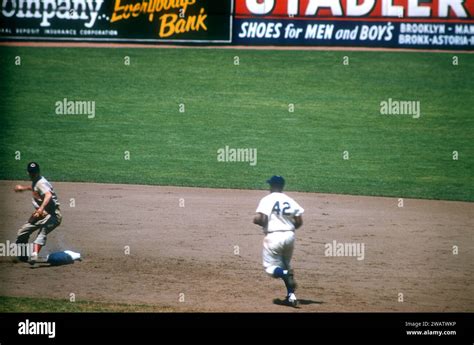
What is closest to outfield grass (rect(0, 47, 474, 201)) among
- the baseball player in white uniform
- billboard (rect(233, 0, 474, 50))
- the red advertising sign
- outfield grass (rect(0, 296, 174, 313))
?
billboard (rect(233, 0, 474, 50))

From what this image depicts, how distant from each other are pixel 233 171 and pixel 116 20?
10.1 metres

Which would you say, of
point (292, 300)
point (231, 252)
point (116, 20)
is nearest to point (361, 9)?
point (116, 20)

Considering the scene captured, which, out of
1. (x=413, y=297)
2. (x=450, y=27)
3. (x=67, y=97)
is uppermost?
(x=450, y=27)

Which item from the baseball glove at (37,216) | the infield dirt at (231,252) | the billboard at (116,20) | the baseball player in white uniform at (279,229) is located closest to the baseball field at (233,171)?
the infield dirt at (231,252)

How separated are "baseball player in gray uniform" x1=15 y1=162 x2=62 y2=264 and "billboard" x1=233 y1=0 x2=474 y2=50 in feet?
54.9

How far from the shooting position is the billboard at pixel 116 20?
95.9 ft

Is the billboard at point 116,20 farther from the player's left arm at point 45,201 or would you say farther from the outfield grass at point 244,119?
the player's left arm at point 45,201

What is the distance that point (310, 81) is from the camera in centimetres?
3048

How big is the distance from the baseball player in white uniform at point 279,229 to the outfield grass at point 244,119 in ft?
→ 27.1

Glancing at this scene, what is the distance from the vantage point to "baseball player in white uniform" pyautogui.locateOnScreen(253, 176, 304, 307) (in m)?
11.9

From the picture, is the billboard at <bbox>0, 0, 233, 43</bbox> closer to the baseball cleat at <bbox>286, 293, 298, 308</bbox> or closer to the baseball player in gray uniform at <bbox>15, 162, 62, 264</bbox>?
the baseball player in gray uniform at <bbox>15, 162, 62, 264</bbox>
